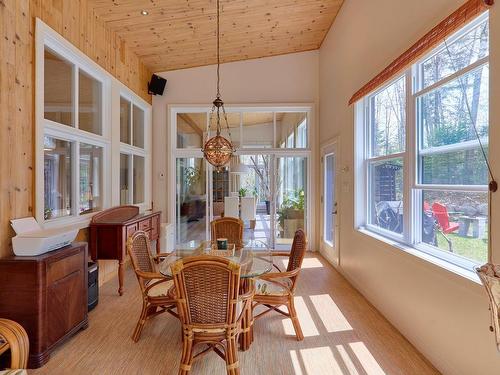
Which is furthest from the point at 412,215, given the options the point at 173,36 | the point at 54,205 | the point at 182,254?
the point at 173,36

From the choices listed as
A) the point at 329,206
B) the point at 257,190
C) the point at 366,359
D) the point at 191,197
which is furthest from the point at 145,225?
the point at 366,359

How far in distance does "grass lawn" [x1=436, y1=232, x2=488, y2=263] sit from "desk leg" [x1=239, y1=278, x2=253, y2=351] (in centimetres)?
160

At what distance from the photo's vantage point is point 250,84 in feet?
19.5

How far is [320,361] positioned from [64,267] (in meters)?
2.29

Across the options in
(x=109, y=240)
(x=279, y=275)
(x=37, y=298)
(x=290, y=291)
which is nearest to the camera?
(x=37, y=298)

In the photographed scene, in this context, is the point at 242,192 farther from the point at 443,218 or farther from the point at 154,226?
the point at 443,218

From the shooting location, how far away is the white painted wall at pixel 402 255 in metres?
1.81

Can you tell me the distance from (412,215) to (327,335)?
4.55ft


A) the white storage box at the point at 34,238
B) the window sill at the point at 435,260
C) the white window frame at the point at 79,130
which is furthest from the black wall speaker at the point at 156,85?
the window sill at the point at 435,260

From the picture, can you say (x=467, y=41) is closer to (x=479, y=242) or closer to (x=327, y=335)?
(x=479, y=242)

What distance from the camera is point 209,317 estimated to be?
75.9 inches

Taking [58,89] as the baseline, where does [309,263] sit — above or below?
below

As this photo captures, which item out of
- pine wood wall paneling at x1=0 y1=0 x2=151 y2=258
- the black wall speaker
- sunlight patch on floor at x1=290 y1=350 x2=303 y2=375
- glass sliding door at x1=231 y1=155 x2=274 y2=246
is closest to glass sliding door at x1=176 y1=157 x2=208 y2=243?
glass sliding door at x1=231 y1=155 x2=274 y2=246

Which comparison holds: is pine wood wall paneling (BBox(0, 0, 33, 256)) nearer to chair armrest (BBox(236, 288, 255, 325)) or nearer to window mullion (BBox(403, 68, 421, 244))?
chair armrest (BBox(236, 288, 255, 325))
